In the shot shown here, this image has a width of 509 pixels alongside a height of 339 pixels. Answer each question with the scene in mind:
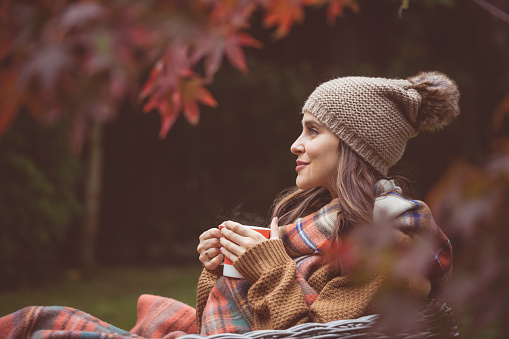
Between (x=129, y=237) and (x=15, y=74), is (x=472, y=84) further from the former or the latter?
(x=15, y=74)

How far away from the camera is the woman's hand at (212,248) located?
6.14 feet

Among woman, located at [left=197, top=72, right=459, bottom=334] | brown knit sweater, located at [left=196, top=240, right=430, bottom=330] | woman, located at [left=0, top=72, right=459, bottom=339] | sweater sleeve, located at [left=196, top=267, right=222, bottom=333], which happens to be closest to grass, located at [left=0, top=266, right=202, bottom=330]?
sweater sleeve, located at [left=196, top=267, right=222, bottom=333]

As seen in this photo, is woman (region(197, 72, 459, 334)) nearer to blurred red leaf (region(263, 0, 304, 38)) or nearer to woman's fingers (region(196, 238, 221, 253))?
woman's fingers (region(196, 238, 221, 253))

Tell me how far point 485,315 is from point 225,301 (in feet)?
3.59

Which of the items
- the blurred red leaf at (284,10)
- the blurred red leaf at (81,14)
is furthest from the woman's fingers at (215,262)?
the blurred red leaf at (81,14)

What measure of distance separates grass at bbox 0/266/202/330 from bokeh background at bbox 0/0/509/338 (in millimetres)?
22

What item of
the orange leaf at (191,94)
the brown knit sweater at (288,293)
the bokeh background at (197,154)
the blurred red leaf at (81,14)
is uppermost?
the bokeh background at (197,154)

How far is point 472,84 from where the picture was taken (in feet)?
20.7

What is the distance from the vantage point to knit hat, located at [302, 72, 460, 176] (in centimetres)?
197

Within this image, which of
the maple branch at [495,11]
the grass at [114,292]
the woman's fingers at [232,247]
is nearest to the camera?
the maple branch at [495,11]

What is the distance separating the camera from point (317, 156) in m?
1.99

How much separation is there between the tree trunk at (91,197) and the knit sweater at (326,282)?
448 centimetres

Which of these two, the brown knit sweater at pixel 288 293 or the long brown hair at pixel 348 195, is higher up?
the long brown hair at pixel 348 195

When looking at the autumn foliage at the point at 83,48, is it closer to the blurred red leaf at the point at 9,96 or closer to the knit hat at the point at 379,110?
the blurred red leaf at the point at 9,96
